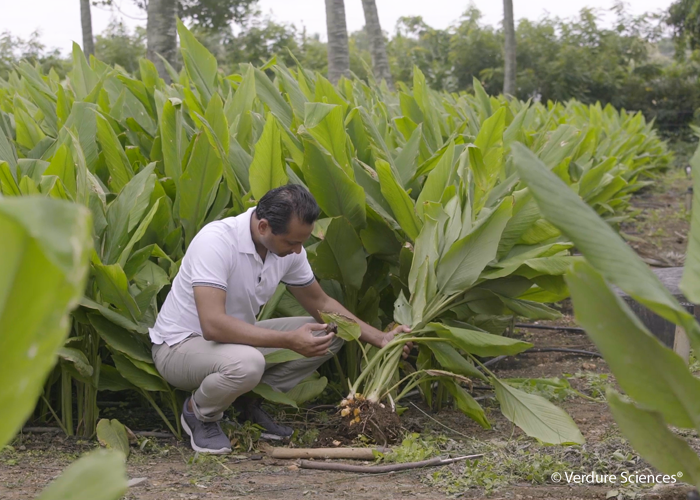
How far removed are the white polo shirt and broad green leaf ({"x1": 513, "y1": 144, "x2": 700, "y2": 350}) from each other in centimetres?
200

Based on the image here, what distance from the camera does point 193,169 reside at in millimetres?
3445

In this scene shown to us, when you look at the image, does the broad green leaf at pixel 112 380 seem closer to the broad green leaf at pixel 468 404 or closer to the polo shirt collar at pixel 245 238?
the polo shirt collar at pixel 245 238

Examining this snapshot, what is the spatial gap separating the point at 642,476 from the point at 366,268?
1.58 meters

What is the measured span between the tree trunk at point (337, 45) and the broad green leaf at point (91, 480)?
8.38 m

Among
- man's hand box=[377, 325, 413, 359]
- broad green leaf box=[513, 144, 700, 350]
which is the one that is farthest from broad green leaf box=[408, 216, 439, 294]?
broad green leaf box=[513, 144, 700, 350]

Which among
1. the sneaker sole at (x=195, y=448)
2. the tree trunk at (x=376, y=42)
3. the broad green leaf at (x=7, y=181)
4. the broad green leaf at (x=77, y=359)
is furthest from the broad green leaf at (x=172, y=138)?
the tree trunk at (x=376, y=42)

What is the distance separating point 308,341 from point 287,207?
21.4 inches

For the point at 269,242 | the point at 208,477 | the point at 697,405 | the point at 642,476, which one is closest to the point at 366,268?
the point at 269,242

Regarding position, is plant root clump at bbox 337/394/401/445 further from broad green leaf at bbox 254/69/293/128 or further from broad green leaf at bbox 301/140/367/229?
broad green leaf at bbox 254/69/293/128

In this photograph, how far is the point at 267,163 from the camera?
11.4 feet

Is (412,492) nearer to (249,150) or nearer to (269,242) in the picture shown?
(269,242)

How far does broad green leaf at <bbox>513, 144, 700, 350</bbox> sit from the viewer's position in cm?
122

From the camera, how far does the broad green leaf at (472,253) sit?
3121 millimetres

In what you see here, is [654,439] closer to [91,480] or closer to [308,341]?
[91,480]
